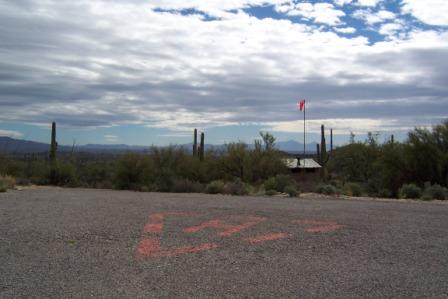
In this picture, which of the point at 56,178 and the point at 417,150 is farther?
the point at 56,178

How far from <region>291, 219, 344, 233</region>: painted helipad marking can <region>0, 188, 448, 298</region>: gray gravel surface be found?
167 millimetres

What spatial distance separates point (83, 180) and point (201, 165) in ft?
27.2

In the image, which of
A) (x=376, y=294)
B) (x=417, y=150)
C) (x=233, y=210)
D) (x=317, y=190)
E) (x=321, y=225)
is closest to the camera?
(x=376, y=294)

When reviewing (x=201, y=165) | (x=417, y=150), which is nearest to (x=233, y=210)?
(x=417, y=150)

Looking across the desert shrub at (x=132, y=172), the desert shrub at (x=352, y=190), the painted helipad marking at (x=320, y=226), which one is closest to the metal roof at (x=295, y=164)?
the desert shrub at (x=132, y=172)

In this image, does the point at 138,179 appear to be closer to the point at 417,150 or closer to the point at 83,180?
the point at 83,180

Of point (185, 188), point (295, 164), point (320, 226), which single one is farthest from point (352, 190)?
point (295, 164)

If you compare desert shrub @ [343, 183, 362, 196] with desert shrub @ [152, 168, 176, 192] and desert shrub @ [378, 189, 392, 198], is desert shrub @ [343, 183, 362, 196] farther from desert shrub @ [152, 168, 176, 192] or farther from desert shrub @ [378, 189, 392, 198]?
desert shrub @ [152, 168, 176, 192]

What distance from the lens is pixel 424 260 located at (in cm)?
846

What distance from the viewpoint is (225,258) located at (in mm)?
8422

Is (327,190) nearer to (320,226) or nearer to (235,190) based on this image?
Result: (235,190)

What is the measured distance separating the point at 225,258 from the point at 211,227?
3.17 m

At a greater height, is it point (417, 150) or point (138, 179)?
point (417, 150)

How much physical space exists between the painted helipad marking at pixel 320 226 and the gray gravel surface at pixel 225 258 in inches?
6.6
